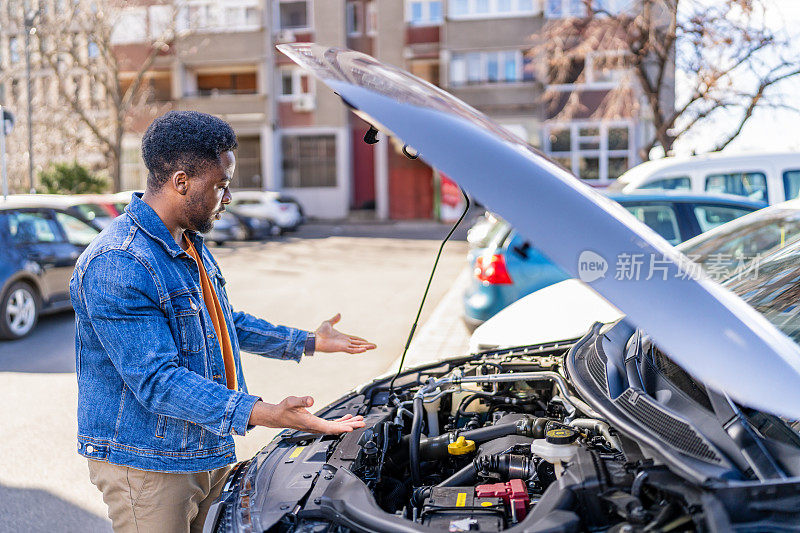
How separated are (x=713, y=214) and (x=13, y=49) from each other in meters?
28.8

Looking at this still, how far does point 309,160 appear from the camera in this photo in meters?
33.2

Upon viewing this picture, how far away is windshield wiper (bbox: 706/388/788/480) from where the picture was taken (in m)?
1.75

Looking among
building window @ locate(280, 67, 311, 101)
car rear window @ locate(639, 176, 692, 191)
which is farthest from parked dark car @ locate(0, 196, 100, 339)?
building window @ locate(280, 67, 311, 101)

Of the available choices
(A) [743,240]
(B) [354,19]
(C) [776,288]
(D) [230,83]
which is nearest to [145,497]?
(C) [776,288]

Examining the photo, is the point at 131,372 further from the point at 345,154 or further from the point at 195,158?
the point at 345,154

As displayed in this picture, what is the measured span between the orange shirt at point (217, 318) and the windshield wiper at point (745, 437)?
5.11 feet

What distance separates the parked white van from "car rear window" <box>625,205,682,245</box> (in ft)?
7.43

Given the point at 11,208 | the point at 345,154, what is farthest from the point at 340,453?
the point at 345,154

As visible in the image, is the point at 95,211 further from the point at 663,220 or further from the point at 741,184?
the point at 741,184

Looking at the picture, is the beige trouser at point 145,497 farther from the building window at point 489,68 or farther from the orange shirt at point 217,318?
the building window at point 489,68

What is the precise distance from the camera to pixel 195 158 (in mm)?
2160

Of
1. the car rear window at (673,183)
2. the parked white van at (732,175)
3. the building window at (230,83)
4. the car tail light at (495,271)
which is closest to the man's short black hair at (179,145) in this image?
the car tail light at (495,271)

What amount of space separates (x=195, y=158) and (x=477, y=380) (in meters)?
1.50

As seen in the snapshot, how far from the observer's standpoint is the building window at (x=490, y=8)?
96.5 ft
